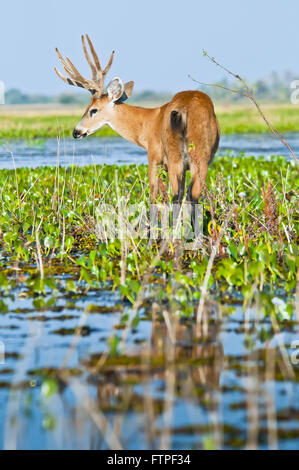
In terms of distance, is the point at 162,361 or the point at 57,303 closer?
the point at 162,361

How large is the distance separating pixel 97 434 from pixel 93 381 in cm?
71

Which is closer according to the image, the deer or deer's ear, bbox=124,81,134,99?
the deer

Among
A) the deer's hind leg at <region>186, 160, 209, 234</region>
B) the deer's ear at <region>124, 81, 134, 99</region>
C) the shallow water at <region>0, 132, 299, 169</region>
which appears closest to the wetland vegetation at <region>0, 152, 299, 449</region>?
the deer's hind leg at <region>186, 160, 209, 234</region>

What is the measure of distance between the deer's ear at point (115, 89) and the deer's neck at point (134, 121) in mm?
163

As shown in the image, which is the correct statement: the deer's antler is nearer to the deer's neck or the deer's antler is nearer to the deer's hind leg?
the deer's neck

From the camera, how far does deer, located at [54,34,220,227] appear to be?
930 cm

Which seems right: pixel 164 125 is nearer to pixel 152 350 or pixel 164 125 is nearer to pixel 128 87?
pixel 128 87

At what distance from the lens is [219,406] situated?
166 inches

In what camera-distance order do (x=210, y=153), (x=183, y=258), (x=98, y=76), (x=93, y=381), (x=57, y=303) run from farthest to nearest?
(x=98, y=76) → (x=210, y=153) → (x=183, y=258) → (x=57, y=303) → (x=93, y=381)

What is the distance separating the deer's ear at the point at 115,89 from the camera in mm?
11639

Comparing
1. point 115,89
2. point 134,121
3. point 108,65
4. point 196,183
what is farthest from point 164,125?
point 108,65

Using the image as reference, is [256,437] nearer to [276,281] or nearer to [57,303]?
[57,303]

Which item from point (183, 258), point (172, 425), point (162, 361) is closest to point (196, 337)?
point (162, 361)

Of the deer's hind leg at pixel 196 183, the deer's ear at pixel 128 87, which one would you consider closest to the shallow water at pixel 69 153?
the deer's ear at pixel 128 87
